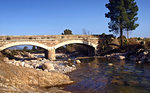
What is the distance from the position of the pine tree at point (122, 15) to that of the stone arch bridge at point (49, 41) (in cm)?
431

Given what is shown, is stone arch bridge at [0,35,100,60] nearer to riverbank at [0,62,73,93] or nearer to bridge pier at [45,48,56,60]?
bridge pier at [45,48,56,60]

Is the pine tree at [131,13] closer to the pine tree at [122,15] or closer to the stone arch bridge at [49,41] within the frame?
the pine tree at [122,15]

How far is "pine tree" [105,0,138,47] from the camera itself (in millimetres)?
26109

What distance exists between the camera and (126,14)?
26156mm

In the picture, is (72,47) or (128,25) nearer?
(128,25)

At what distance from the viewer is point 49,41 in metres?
24.7

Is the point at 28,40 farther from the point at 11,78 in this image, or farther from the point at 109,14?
the point at 11,78

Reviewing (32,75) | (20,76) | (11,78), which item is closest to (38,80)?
(32,75)

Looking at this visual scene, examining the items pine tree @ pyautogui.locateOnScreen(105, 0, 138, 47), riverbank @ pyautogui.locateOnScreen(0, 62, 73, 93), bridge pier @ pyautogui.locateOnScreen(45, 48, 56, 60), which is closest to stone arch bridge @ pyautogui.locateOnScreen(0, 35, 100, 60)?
bridge pier @ pyautogui.locateOnScreen(45, 48, 56, 60)

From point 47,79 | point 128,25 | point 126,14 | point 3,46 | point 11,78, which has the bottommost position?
point 47,79

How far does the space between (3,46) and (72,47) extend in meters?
24.2

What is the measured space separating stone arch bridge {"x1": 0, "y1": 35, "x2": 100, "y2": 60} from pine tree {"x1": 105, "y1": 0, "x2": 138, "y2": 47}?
4.31m

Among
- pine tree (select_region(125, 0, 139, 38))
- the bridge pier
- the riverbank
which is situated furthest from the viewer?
pine tree (select_region(125, 0, 139, 38))

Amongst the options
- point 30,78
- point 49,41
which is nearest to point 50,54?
point 49,41
